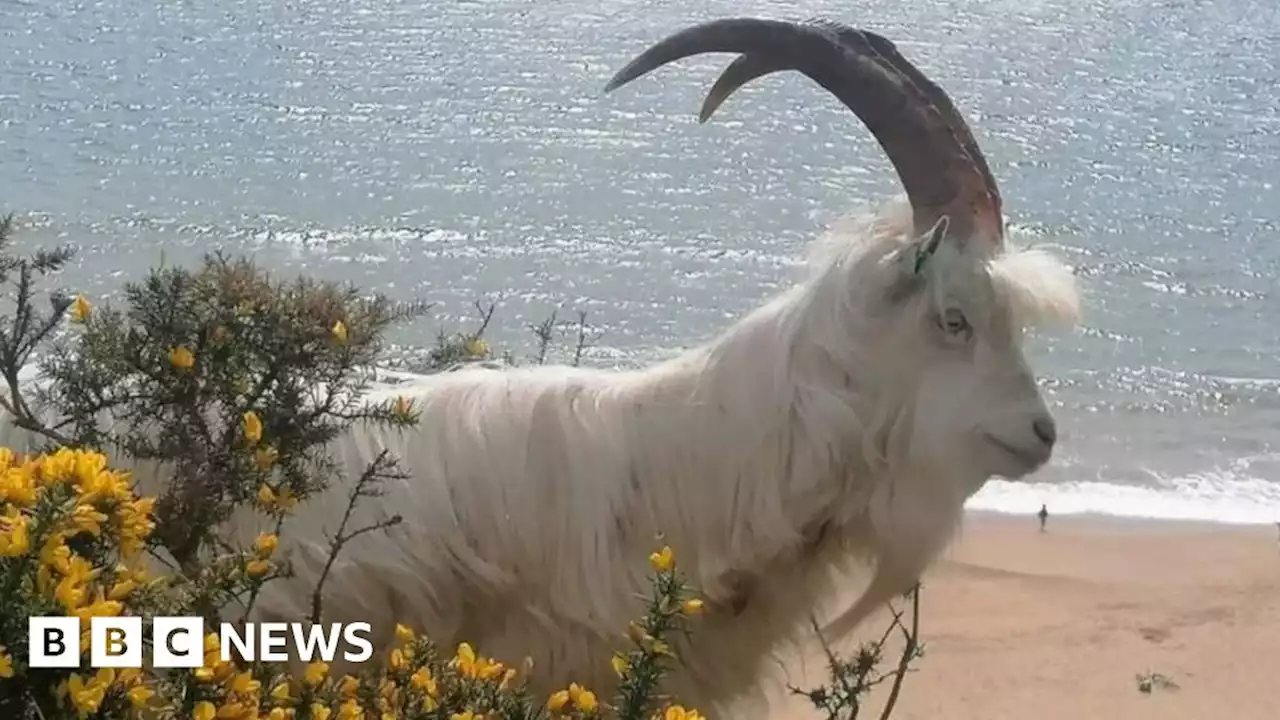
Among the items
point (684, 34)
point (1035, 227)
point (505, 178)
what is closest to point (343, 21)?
point (505, 178)

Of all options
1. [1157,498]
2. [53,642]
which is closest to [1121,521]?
[1157,498]

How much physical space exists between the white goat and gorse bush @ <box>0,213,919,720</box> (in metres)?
0.11

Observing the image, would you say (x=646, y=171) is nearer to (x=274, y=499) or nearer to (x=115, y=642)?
(x=274, y=499)

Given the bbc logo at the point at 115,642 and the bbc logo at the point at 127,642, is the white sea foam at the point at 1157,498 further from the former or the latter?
the bbc logo at the point at 115,642

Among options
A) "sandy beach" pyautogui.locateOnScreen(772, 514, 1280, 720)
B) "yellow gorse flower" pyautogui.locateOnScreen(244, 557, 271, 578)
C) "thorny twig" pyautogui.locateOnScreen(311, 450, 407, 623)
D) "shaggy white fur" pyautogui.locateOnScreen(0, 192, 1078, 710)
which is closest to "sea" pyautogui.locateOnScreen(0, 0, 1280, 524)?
"sandy beach" pyautogui.locateOnScreen(772, 514, 1280, 720)

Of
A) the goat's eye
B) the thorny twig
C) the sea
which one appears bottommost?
the sea

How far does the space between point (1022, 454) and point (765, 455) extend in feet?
1.83

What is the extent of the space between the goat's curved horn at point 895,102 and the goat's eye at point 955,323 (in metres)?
0.19

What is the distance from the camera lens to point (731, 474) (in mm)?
3336

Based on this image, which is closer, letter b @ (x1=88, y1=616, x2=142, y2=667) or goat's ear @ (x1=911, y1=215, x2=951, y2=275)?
letter b @ (x1=88, y1=616, x2=142, y2=667)

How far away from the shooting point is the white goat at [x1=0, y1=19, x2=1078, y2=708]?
10.7ft

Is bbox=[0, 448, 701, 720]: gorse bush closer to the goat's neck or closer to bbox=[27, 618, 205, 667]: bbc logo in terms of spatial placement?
bbox=[27, 618, 205, 667]: bbc logo

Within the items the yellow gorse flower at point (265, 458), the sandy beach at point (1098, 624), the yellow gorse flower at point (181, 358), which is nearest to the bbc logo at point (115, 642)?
the yellow gorse flower at point (265, 458)

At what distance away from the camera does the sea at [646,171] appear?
35.2 feet
